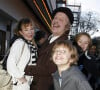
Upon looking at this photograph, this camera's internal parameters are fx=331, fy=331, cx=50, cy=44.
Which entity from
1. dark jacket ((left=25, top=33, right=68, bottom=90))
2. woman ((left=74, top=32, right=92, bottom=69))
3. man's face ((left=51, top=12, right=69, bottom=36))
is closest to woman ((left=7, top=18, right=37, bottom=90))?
dark jacket ((left=25, top=33, right=68, bottom=90))

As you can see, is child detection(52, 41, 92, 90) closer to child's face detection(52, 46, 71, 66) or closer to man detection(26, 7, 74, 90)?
child's face detection(52, 46, 71, 66)

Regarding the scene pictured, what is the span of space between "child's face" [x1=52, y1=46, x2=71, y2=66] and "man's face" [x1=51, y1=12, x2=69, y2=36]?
0.41 metres

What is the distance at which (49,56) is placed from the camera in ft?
9.56

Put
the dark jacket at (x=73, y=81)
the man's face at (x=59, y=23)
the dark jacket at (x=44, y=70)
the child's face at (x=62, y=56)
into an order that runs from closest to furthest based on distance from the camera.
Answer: the dark jacket at (x=73, y=81) → the child's face at (x=62, y=56) → the dark jacket at (x=44, y=70) → the man's face at (x=59, y=23)

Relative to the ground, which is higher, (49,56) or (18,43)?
(18,43)

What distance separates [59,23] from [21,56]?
47cm

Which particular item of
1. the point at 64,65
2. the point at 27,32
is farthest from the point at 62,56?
the point at 27,32

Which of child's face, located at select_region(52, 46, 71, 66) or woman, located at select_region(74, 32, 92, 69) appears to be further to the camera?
woman, located at select_region(74, 32, 92, 69)

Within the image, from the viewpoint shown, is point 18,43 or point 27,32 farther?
point 27,32

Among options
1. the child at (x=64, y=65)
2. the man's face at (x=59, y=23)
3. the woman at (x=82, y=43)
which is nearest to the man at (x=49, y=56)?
the man's face at (x=59, y=23)

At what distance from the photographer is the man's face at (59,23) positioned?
9.98 feet

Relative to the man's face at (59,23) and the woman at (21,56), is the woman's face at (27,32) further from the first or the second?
the man's face at (59,23)

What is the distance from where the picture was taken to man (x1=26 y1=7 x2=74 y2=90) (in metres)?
2.86

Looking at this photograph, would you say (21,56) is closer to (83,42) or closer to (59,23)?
(59,23)
